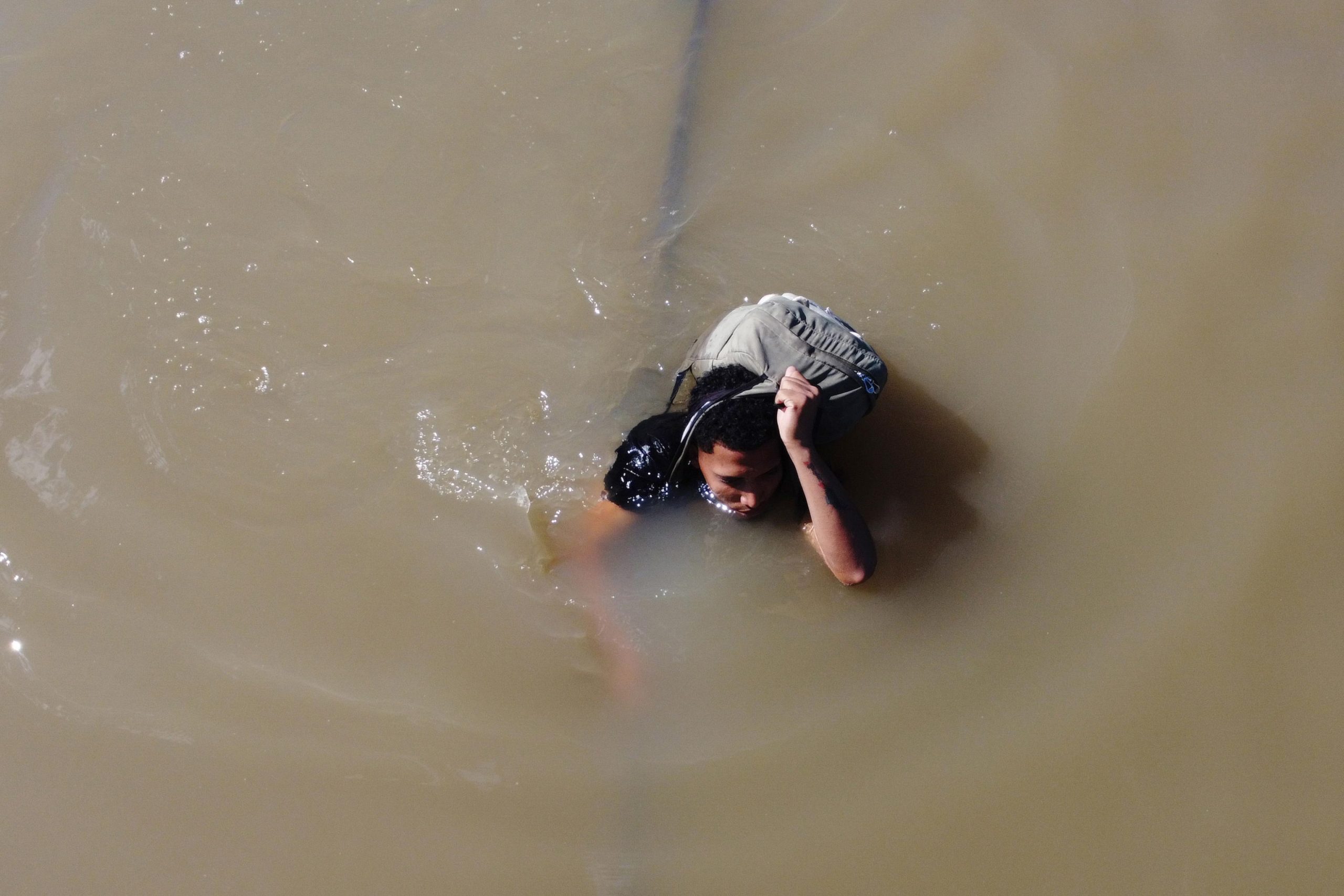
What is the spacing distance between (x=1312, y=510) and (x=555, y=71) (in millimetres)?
3103

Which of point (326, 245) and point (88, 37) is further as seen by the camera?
point (88, 37)

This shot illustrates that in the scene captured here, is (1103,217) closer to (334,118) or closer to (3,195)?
(334,118)

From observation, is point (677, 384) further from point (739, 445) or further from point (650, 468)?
point (739, 445)

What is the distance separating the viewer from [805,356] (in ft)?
10.0

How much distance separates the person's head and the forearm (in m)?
0.09

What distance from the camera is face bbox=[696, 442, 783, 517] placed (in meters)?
2.87

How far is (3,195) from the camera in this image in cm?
376

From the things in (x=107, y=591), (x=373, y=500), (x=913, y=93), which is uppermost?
(x=913, y=93)

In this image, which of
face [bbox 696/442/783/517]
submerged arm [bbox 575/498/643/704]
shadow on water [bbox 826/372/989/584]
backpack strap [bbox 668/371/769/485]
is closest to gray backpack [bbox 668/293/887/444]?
backpack strap [bbox 668/371/769/485]

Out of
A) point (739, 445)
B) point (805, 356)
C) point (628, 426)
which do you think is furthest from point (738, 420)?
point (628, 426)

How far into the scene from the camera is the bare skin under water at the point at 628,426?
279 centimetres

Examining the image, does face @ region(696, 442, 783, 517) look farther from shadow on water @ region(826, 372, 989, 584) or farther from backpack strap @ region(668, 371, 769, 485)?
shadow on water @ region(826, 372, 989, 584)

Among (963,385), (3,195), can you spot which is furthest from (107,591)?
(963,385)

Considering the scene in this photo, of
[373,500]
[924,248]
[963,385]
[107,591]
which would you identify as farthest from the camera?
[924,248]
